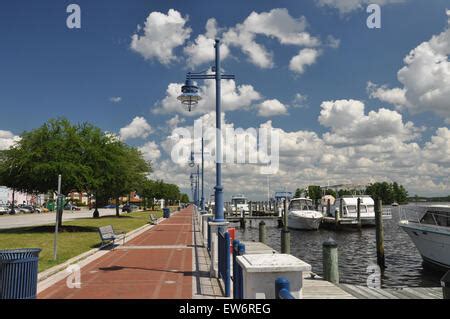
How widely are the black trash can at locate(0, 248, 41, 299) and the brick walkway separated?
134 centimetres

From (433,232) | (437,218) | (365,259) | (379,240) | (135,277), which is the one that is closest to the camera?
(135,277)

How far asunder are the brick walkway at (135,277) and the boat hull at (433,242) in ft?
38.1

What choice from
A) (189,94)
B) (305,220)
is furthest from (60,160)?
(305,220)

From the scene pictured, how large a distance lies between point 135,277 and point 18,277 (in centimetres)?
420

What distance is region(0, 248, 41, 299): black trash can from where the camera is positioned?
801cm

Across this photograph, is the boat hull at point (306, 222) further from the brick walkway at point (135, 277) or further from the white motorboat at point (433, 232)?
the brick walkway at point (135, 277)

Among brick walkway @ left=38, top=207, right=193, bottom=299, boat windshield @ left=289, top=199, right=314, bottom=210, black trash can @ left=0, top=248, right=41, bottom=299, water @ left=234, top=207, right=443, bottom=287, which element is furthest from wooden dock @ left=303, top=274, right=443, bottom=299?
boat windshield @ left=289, top=199, right=314, bottom=210

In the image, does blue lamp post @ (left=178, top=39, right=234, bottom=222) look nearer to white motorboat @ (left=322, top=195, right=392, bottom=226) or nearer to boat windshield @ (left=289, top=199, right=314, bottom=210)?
white motorboat @ (left=322, top=195, right=392, bottom=226)

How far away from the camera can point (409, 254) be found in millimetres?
26859

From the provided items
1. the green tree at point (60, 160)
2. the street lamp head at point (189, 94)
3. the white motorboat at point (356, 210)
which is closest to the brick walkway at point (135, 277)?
the street lamp head at point (189, 94)

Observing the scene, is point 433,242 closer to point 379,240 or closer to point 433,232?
point 433,232

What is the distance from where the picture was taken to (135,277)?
11.9 metres
